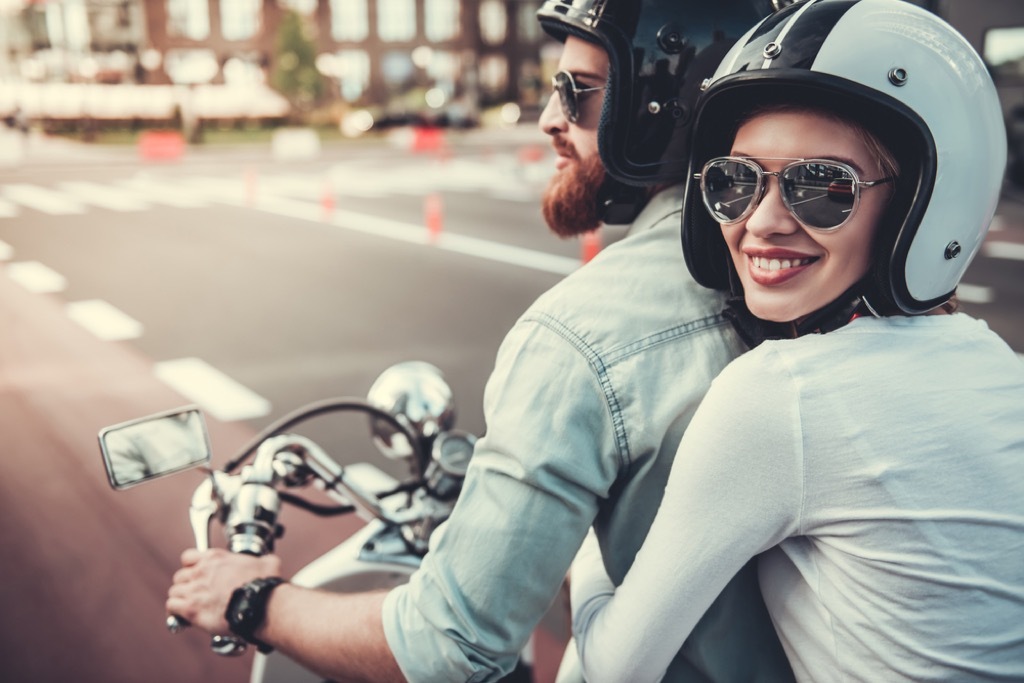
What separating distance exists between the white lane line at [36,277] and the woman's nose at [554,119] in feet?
28.0

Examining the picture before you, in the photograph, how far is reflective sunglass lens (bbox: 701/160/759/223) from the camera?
53.9 inches

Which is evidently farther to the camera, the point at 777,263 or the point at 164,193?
the point at 164,193

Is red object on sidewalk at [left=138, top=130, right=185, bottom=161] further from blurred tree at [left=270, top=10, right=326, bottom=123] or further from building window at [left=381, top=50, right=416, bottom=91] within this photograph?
building window at [left=381, top=50, right=416, bottom=91]

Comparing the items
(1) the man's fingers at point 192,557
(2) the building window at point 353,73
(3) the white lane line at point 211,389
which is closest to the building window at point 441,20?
(2) the building window at point 353,73

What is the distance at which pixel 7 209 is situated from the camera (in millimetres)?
15688

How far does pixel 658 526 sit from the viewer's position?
127 cm

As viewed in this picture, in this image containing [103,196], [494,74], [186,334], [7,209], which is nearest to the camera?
[186,334]

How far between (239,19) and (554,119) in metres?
57.2

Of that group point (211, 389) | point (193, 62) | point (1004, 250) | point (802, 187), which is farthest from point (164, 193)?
point (193, 62)

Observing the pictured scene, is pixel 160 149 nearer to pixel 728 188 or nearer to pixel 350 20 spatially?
pixel 728 188

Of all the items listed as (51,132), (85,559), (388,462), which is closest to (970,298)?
(388,462)

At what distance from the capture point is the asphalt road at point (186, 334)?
3641 millimetres

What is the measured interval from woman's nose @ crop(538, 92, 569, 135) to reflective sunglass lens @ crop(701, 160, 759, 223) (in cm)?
45

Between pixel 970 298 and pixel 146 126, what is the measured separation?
36.8 metres
